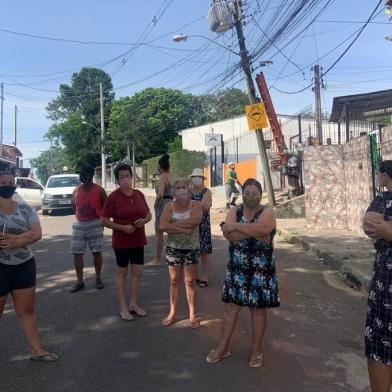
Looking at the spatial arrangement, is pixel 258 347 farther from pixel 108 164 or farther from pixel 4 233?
pixel 108 164

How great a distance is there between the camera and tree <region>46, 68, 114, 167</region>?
189 feet

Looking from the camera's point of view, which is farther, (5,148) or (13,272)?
(5,148)

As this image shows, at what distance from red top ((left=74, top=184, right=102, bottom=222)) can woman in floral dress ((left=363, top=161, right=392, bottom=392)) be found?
4.33 m

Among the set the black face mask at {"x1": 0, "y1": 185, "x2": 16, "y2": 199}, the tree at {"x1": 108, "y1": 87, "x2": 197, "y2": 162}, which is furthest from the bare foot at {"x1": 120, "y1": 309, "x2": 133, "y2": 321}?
the tree at {"x1": 108, "y1": 87, "x2": 197, "y2": 162}

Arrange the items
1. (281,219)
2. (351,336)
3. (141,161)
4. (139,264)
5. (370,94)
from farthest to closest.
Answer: (141,161)
(281,219)
(370,94)
(139,264)
(351,336)

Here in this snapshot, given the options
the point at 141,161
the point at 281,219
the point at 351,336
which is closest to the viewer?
the point at 351,336

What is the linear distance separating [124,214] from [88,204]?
1.28 metres

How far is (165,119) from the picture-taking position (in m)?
51.1

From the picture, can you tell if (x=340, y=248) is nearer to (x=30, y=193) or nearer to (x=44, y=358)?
(x=44, y=358)

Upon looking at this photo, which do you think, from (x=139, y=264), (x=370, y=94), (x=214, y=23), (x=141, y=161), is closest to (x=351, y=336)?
(x=139, y=264)

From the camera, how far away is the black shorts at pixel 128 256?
18.4 feet

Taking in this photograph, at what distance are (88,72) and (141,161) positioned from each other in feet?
84.9

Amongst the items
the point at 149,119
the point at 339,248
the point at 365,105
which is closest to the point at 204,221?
the point at 339,248

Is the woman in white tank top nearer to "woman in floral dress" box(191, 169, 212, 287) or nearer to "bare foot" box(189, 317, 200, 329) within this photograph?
"bare foot" box(189, 317, 200, 329)
